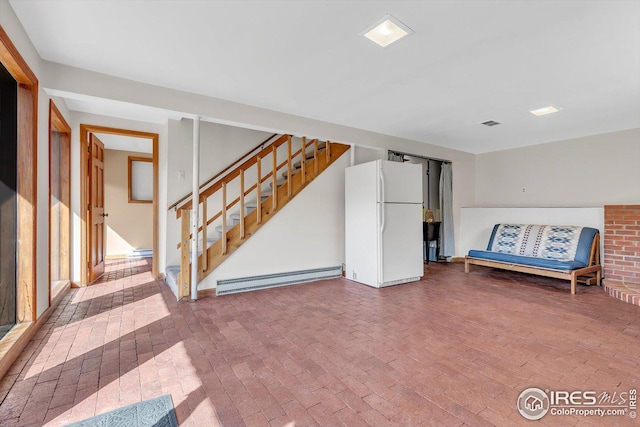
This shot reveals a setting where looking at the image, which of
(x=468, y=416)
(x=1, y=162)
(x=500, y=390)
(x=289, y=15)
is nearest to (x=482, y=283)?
(x=500, y=390)

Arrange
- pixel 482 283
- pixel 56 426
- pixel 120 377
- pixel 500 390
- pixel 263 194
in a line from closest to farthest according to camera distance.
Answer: pixel 56 426 → pixel 500 390 → pixel 120 377 → pixel 482 283 → pixel 263 194

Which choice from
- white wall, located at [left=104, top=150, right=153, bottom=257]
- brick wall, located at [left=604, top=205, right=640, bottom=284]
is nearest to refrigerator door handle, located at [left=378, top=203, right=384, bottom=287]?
brick wall, located at [left=604, top=205, right=640, bottom=284]

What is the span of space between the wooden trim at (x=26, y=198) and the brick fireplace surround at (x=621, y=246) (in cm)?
646

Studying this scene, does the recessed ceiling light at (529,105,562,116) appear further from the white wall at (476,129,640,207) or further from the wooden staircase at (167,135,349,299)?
the wooden staircase at (167,135,349,299)

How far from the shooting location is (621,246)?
14.5 ft

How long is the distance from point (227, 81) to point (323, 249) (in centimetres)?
279

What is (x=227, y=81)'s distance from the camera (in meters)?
3.14

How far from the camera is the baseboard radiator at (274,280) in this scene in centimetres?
394

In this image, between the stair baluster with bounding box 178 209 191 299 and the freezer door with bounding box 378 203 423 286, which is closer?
the stair baluster with bounding box 178 209 191 299

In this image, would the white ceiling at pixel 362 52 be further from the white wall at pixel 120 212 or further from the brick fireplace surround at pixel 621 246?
the white wall at pixel 120 212

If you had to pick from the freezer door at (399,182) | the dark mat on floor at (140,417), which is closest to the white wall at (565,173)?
the freezer door at (399,182)

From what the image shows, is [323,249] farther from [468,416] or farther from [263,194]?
[468,416]

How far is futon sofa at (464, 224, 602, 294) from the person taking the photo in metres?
4.26

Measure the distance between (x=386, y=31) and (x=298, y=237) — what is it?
3.02 metres
